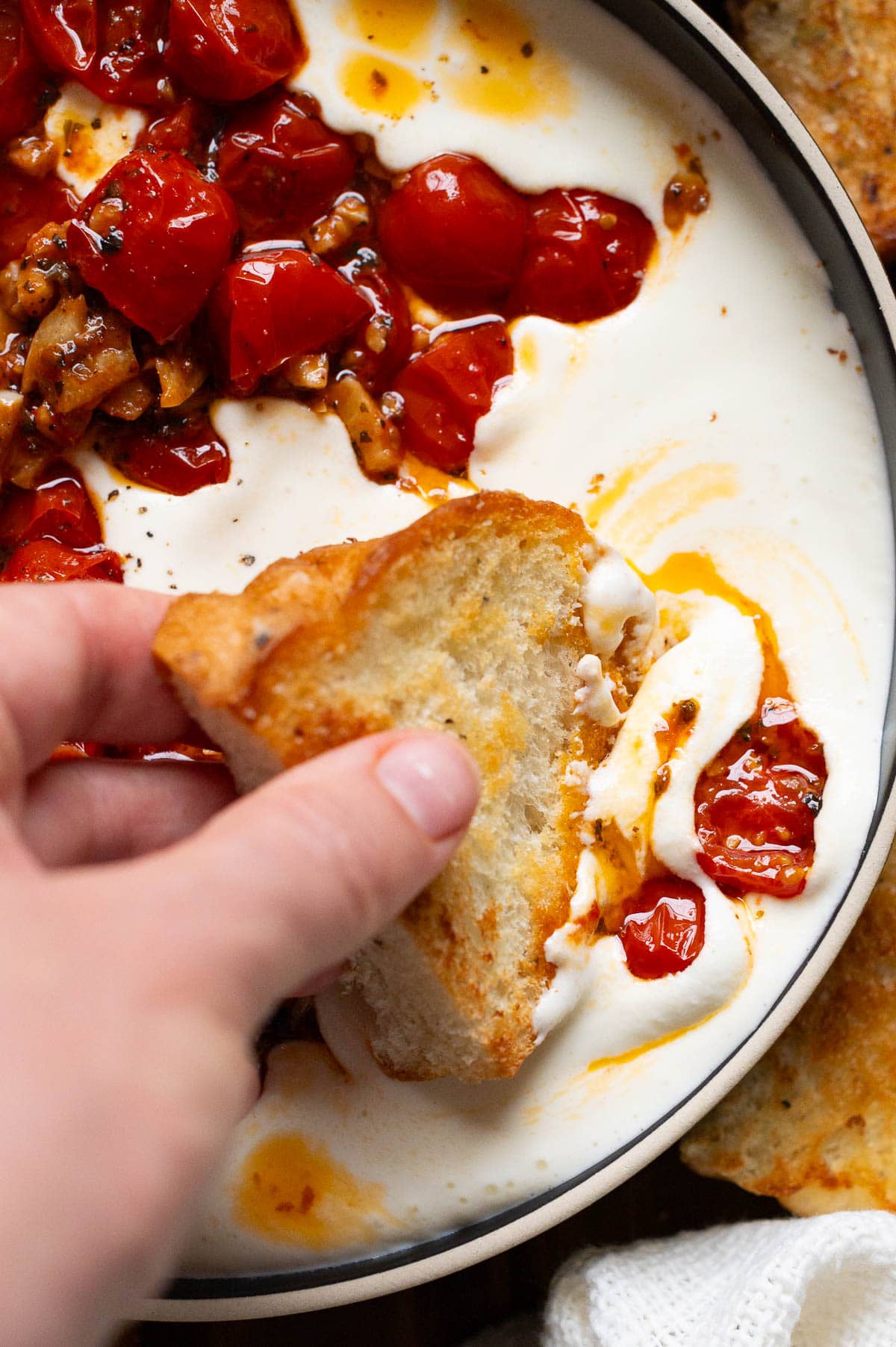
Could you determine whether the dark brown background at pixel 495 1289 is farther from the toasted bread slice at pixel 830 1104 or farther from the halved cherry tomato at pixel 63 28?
the halved cherry tomato at pixel 63 28

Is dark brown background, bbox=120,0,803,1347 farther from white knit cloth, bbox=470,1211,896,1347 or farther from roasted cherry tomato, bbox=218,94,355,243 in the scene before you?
roasted cherry tomato, bbox=218,94,355,243

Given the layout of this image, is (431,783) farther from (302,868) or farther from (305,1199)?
(305,1199)

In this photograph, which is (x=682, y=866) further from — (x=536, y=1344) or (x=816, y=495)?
(x=536, y=1344)

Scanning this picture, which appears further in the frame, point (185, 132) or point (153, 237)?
point (185, 132)

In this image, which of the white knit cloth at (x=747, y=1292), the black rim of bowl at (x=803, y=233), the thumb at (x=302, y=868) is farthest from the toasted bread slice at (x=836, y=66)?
the white knit cloth at (x=747, y=1292)

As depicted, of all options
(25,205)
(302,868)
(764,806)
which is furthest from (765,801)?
(25,205)

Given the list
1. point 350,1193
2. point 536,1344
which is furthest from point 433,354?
point 536,1344
